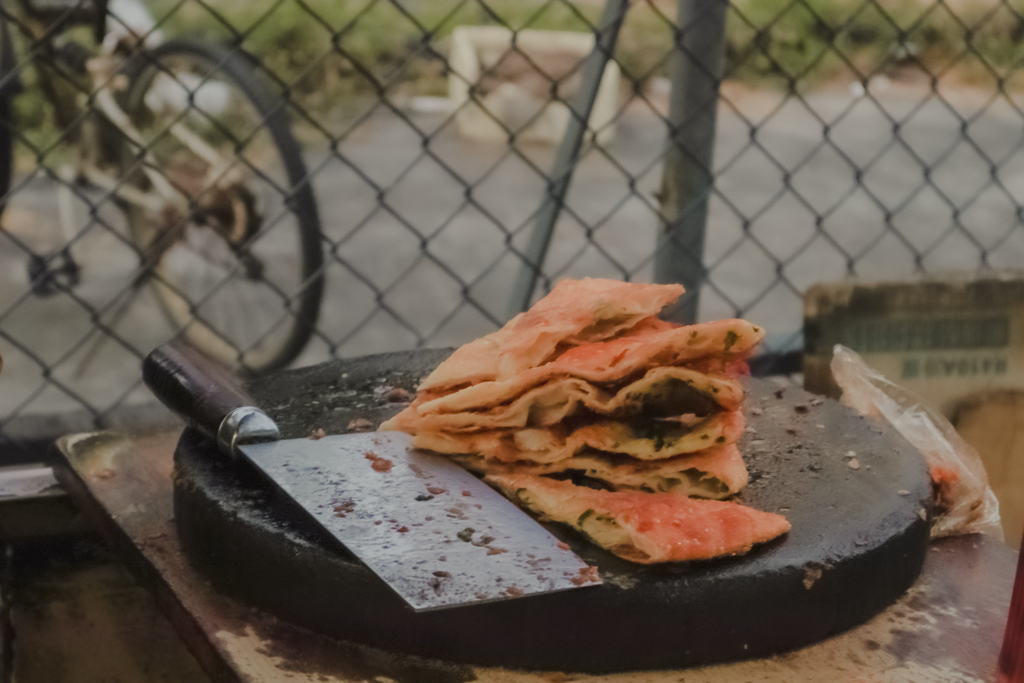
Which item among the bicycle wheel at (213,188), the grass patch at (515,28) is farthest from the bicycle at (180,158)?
the grass patch at (515,28)

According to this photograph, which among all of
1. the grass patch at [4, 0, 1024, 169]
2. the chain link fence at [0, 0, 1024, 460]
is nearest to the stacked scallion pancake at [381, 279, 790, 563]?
the chain link fence at [0, 0, 1024, 460]

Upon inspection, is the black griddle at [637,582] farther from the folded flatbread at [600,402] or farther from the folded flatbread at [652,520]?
the folded flatbread at [600,402]

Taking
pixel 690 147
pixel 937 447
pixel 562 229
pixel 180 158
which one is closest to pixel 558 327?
pixel 937 447

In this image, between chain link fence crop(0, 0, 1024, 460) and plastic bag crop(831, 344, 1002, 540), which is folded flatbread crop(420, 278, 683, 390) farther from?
chain link fence crop(0, 0, 1024, 460)

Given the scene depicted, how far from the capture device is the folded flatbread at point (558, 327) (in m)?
1.20

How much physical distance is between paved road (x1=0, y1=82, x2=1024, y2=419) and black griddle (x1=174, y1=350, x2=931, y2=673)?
3.81ft

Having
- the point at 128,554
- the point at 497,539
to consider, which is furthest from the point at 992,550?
the point at 128,554

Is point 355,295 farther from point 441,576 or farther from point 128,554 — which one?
point 441,576

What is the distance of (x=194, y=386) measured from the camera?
1291mm

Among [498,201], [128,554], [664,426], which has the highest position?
[498,201]

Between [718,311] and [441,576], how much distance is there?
4.08 metres

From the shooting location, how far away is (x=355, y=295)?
16.3 feet

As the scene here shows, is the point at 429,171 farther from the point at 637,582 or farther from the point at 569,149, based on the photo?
the point at 637,582

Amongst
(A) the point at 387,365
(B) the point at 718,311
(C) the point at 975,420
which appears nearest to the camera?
(A) the point at 387,365
